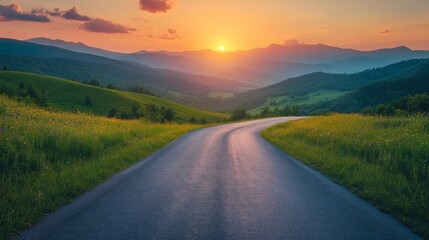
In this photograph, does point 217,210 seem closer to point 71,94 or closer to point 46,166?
point 46,166

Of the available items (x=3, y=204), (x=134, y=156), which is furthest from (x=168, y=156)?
(x=3, y=204)

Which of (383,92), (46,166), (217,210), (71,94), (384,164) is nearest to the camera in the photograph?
(217,210)

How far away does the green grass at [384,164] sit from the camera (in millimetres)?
6707

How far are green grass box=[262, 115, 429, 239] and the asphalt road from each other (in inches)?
17.8

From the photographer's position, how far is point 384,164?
400 inches

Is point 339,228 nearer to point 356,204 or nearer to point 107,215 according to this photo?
point 356,204

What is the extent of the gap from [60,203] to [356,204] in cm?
656

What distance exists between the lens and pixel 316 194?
7703 millimetres

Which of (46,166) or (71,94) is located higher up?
(71,94)

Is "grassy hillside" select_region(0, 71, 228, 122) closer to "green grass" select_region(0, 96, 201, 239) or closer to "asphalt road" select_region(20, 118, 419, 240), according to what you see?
"green grass" select_region(0, 96, 201, 239)

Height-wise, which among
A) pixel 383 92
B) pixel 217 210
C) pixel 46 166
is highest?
pixel 383 92

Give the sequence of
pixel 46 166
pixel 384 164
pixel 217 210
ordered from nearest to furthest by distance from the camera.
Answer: pixel 217 210 → pixel 46 166 → pixel 384 164

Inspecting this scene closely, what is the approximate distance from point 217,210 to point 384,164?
675cm

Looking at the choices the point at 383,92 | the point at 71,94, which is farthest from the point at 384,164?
the point at 383,92
